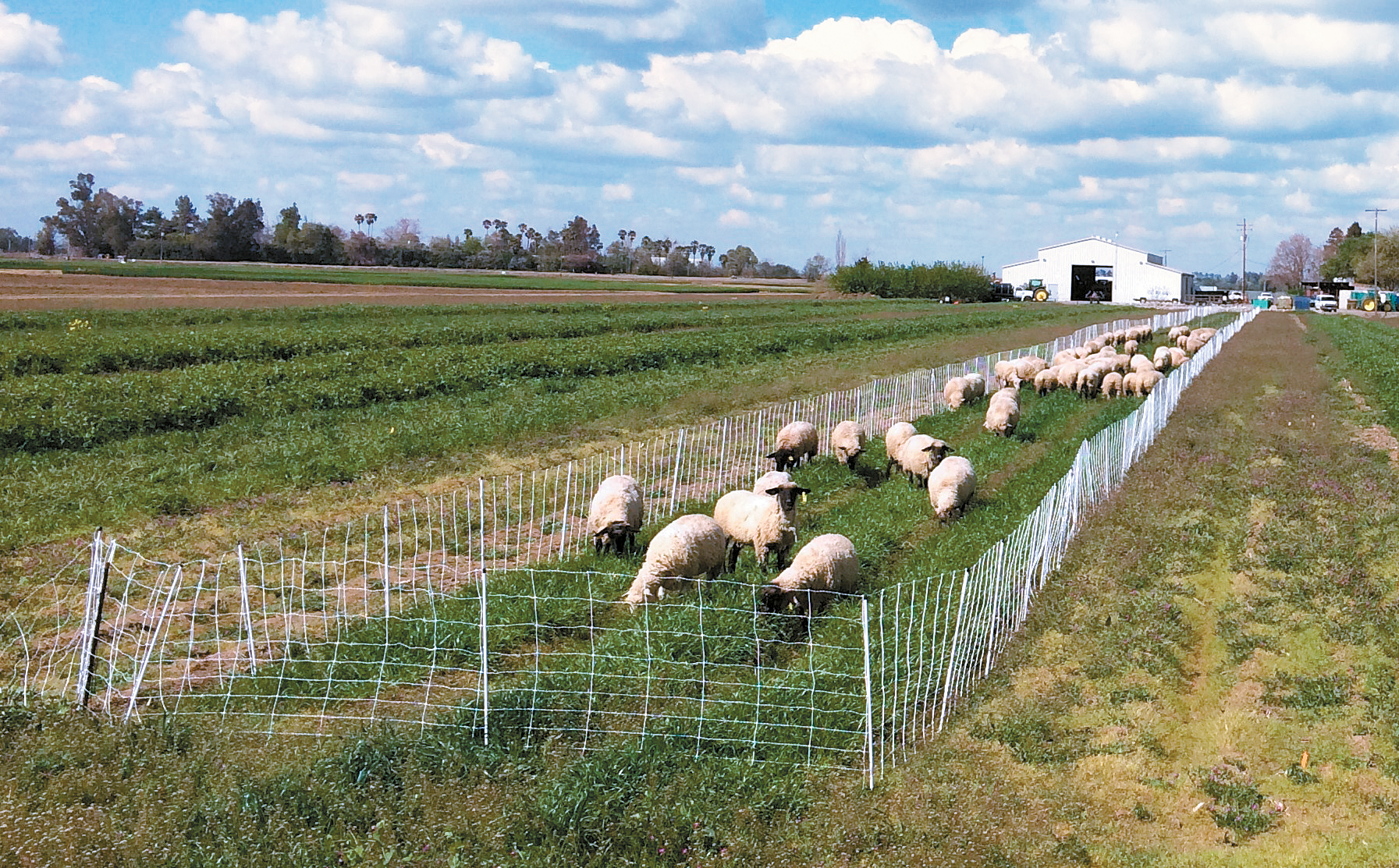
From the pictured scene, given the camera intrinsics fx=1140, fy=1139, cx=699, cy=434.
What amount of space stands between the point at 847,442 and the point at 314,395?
12.3m

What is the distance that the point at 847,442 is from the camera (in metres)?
19.8

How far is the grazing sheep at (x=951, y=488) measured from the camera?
1572cm

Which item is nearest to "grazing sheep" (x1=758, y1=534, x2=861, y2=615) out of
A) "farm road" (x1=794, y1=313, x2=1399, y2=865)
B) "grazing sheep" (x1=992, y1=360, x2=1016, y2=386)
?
"farm road" (x1=794, y1=313, x2=1399, y2=865)

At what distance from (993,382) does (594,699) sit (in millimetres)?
27632

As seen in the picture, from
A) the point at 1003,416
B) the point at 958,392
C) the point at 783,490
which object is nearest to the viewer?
the point at 783,490

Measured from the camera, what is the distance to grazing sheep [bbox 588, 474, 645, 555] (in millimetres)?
13484

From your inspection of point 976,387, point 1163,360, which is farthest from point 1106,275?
point 976,387

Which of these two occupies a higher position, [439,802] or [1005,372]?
[1005,372]

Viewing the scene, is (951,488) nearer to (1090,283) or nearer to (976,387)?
(976,387)

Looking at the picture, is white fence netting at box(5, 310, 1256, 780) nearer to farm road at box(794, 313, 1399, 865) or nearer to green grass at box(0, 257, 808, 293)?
farm road at box(794, 313, 1399, 865)

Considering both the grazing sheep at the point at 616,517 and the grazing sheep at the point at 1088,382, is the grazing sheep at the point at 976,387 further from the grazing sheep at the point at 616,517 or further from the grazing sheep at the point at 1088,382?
the grazing sheep at the point at 616,517

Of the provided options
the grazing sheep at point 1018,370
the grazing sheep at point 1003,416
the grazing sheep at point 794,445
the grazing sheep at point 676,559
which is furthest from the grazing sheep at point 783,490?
the grazing sheep at point 1018,370

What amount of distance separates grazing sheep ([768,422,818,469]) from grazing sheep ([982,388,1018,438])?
17.2 feet

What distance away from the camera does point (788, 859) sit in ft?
23.2
